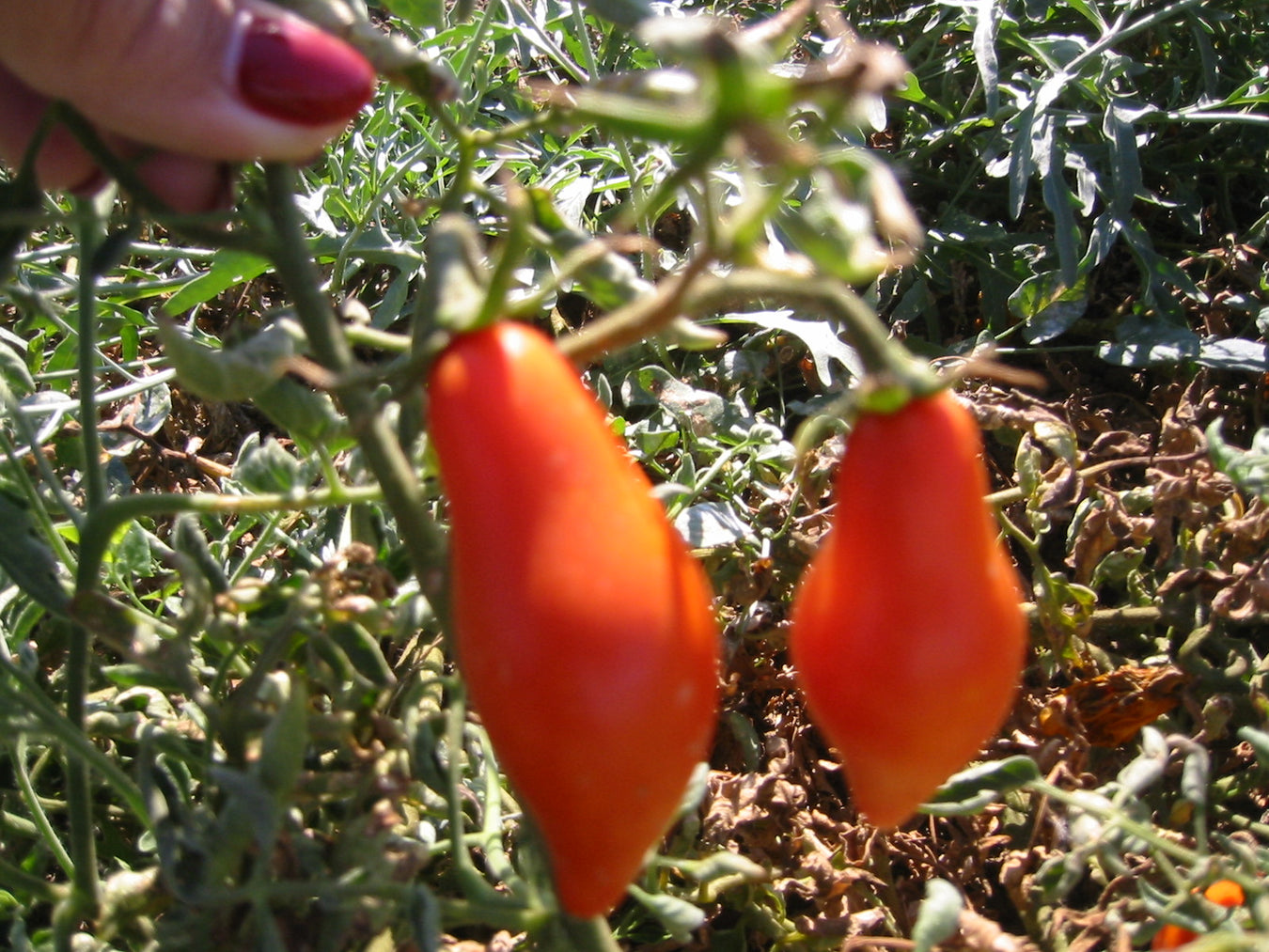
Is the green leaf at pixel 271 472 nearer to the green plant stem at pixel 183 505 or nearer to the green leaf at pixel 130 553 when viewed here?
the green plant stem at pixel 183 505

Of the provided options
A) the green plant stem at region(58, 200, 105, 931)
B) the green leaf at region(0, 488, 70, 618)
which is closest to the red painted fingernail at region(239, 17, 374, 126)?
the green plant stem at region(58, 200, 105, 931)

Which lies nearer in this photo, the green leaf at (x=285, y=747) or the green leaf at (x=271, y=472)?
the green leaf at (x=285, y=747)

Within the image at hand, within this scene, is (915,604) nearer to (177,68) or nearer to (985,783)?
(985,783)

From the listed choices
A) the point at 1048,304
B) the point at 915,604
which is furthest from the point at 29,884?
the point at 1048,304

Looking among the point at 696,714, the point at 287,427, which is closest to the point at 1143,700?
the point at 696,714

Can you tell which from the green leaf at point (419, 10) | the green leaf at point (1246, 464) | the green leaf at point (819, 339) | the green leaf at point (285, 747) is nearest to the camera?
the green leaf at point (285, 747)

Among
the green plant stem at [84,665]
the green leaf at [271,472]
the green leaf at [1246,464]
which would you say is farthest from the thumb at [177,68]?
the green leaf at [1246,464]
